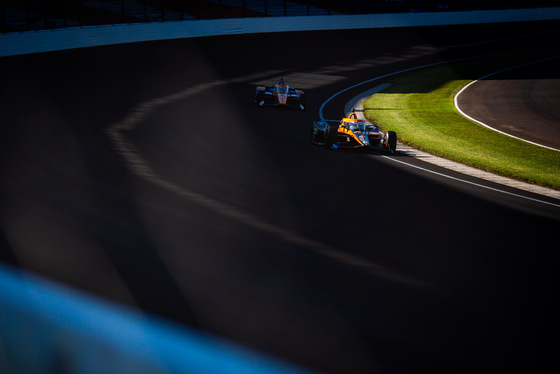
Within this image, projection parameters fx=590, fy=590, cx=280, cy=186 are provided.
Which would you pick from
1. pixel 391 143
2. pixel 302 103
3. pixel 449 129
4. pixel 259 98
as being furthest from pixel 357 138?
pixel 259 98

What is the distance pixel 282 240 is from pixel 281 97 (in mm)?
15035

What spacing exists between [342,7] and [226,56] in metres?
14.4

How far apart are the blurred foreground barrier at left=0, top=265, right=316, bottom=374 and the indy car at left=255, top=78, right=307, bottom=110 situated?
17.4 meters

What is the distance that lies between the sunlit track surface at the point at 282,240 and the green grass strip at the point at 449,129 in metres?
2.32

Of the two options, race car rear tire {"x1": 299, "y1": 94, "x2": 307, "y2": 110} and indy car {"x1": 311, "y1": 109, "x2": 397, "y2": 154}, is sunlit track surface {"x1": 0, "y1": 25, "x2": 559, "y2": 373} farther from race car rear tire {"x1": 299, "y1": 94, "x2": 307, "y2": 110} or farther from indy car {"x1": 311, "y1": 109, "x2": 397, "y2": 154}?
race car rear tire {"x1": 299, "y1": 94, "x2": 307, "y2": 110}

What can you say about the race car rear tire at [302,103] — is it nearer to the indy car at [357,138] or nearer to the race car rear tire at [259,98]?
the race car rear tire at [259,98]

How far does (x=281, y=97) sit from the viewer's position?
24531mm

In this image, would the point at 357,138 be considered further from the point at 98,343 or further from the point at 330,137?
the point at 98,343

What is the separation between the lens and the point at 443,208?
12.4 meters

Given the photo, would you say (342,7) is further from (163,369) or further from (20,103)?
(163,369)

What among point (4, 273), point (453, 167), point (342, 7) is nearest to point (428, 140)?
point (453, 167)

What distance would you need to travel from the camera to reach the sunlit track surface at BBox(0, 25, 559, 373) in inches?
291

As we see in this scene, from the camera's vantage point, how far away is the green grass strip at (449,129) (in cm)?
1681

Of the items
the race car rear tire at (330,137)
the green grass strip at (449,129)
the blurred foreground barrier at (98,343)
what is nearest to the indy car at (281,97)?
the green grass strip at (449,129)
